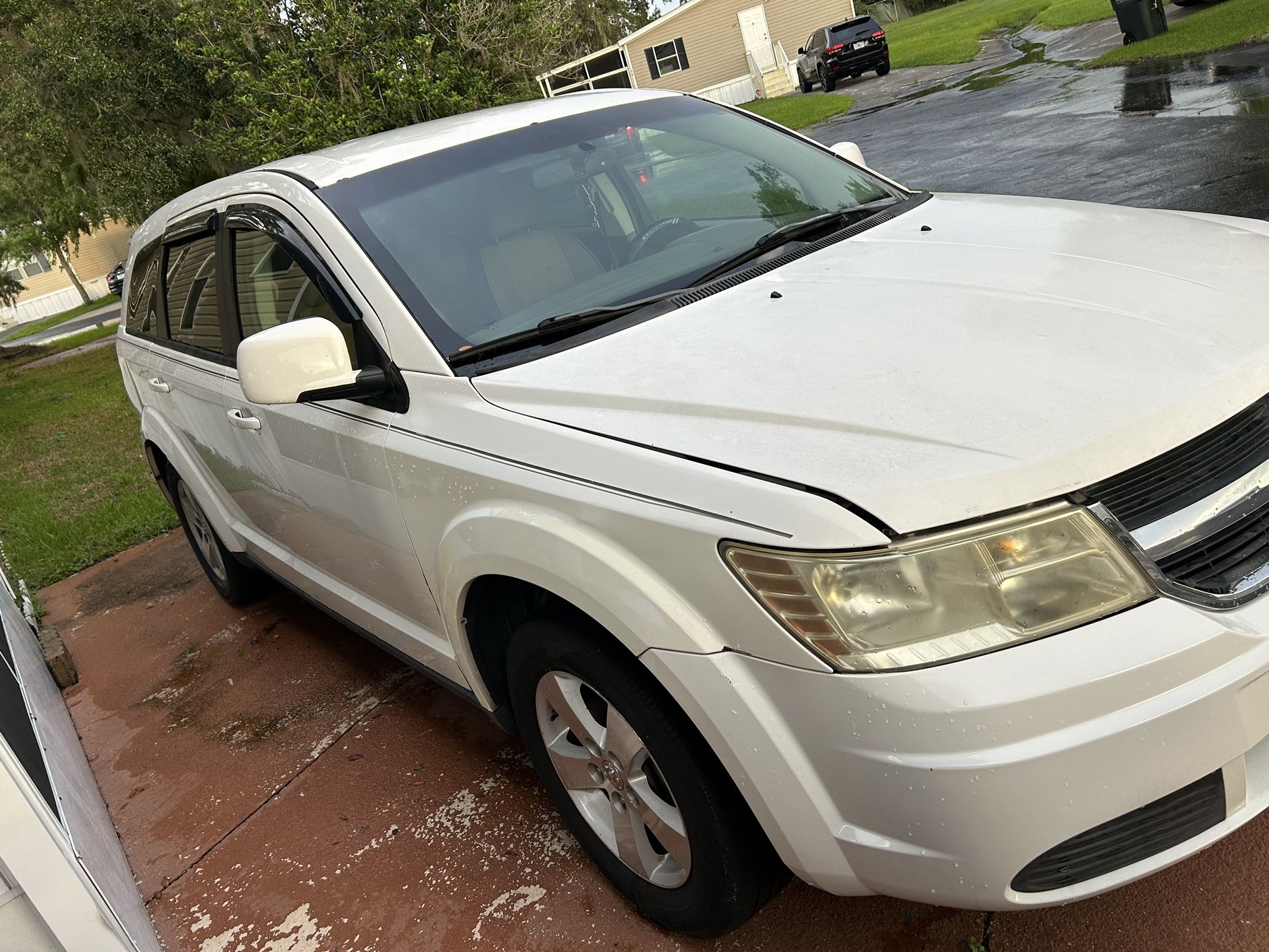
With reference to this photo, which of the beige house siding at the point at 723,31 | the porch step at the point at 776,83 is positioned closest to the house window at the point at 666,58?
the beige house siding at the point at 723,31

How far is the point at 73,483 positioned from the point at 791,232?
29.6 ft

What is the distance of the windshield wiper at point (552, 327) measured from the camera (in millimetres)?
2748

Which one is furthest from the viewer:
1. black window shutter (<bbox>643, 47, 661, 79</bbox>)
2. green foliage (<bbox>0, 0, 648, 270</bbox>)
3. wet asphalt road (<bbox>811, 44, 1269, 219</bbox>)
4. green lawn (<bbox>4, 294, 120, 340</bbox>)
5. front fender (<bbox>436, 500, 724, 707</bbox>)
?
green lawn (<bbox>4, 294, 120, 340</bbox>)

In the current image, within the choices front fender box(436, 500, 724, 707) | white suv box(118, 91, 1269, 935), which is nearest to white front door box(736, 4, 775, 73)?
white suv box(118, 91, 1269, 935)

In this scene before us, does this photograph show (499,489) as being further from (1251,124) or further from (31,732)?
(1251,124)

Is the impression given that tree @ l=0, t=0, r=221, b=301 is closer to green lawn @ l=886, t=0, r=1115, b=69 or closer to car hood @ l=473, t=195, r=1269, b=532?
car hood @ l=473, t=195, r=1269, b=532

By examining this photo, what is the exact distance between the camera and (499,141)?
3420mm

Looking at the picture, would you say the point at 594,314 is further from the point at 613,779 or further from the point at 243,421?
the point at 243,421

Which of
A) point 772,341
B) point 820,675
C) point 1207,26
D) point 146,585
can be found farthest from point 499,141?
point 1207,26

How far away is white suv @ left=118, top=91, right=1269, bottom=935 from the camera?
1.84m

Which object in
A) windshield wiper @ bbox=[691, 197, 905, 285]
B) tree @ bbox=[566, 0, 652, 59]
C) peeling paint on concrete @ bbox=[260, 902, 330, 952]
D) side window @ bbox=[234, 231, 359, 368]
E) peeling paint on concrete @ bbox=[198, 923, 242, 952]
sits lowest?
peeling paint on concrete @ bbox=[198, 923, 242, 952]

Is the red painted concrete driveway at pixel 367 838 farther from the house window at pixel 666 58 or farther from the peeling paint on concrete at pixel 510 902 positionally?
the house window at pixel 666 58

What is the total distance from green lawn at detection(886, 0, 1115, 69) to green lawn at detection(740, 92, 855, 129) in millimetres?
3842

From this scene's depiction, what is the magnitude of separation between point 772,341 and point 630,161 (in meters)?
1.35
